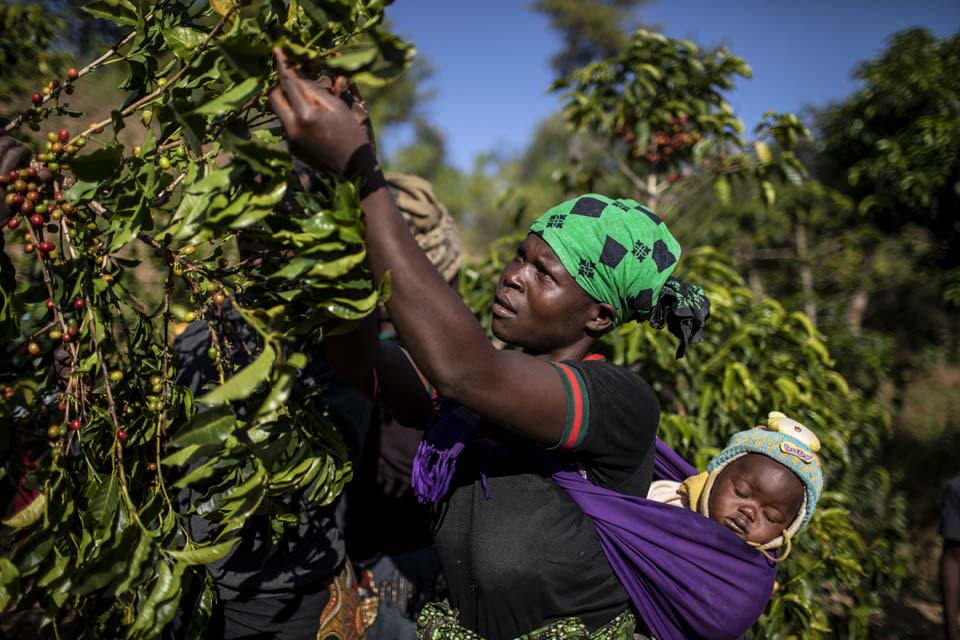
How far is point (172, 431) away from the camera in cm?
153

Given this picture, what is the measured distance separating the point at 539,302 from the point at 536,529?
508 mm

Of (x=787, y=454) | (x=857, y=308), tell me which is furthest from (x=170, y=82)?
(x=857, y=308)

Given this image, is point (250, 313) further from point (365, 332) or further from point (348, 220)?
point (365, 332)

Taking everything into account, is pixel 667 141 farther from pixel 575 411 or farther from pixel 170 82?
pixel 170 82

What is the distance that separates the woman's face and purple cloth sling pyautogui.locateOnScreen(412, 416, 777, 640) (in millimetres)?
236

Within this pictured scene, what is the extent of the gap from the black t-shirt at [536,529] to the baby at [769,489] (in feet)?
1.04

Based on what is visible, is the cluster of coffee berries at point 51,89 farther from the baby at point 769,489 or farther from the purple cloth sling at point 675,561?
the baby at point 769,489

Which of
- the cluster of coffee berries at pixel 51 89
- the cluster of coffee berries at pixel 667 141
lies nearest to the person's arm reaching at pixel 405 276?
the cluster of coffee berries at pixel 51 89

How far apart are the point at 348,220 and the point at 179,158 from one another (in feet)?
1.82

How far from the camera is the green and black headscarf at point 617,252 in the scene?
147 centimetres

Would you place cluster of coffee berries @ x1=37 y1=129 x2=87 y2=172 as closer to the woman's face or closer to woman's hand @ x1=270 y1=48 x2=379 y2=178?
woman's hand @ x1=270 y1=48 x2=379 y2=178

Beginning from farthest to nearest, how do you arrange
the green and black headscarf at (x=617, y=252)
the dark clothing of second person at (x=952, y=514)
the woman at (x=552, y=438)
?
the dark clothing of second person at (x=952, y=514) < the green and black headscarf at (x=617, y=252) < the woman at (x=552, y=438)

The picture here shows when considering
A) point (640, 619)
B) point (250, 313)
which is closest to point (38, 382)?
point (250, 313)

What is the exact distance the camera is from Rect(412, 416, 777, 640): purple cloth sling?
1.46 meters
